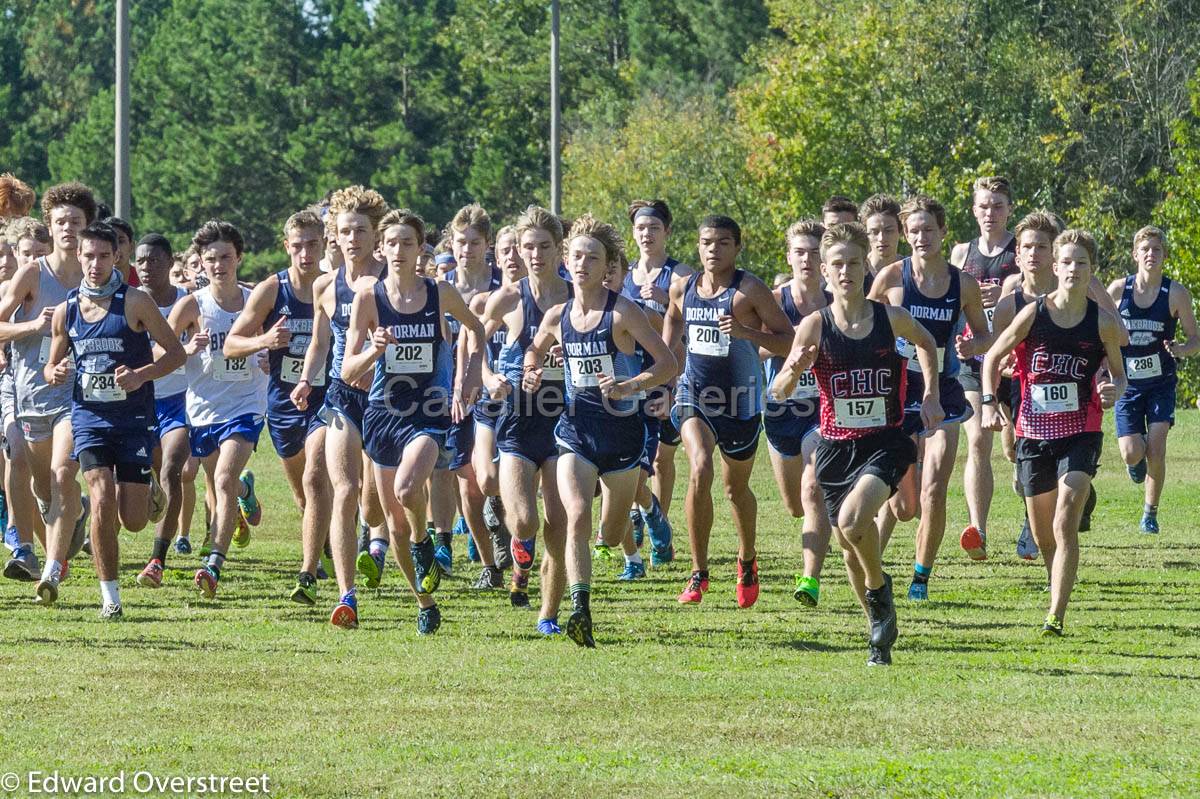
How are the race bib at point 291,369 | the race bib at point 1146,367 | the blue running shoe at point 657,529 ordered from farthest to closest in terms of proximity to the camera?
the race bib at point 1146,367, the blue running shoe at point 657,529, the race bib at point 291,369

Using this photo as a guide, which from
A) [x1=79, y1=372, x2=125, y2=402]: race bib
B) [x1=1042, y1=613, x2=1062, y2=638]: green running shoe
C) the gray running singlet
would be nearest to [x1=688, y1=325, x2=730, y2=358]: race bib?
[x1=1042, y1=613, x2=1062, y2=638]: green running shoe

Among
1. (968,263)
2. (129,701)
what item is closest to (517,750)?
(129,701)

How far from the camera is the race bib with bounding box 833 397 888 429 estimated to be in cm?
889

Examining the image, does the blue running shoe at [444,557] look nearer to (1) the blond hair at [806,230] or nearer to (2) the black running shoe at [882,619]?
(1) the blond hair at [806,230]

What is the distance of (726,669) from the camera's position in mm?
8812

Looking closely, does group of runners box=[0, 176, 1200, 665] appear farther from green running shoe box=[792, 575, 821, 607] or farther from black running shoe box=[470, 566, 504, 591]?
black running shoe box=[470, 566, 504, 591]

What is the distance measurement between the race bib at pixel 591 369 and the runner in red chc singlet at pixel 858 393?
3.41 feet

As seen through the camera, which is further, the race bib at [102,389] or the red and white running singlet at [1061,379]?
the race bib at [102,389]

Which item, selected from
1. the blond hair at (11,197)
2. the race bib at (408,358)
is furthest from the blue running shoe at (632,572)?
the blond hair at (11,197)

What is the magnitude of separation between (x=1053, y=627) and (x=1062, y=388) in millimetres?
1201

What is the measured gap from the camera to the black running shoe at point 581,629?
9.34m

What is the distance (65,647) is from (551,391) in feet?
9.20

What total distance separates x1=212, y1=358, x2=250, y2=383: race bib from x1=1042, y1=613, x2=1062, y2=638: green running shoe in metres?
5.13

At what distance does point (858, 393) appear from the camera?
890 cm
